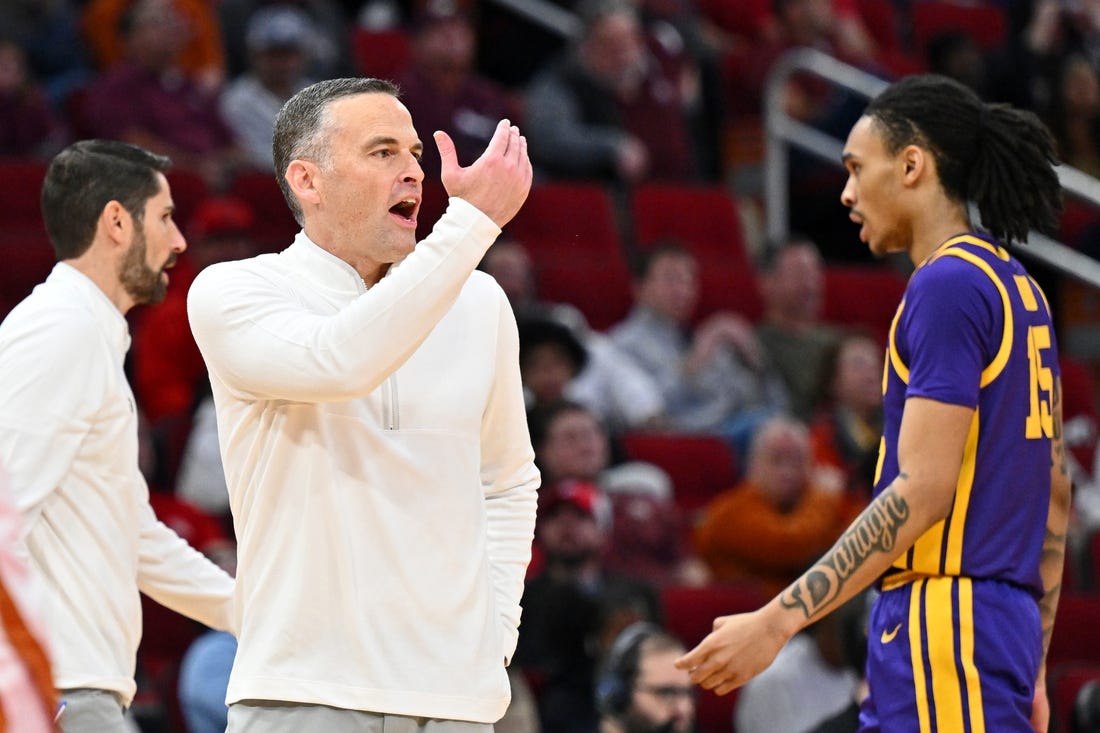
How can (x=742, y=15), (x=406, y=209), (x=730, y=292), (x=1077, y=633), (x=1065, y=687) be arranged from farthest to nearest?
(x=742, y=15)
(x=730, y=292)
(x=1077, y=633)
(x=1065, y=687)
(x=406, y=209)

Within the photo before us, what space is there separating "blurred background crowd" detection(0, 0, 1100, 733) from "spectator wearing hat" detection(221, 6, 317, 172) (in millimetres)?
22

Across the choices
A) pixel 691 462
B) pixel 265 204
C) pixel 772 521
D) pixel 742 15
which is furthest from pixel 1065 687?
pixel 742 15

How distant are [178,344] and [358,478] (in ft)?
16.1

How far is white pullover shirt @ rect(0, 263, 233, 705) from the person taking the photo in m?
3.88

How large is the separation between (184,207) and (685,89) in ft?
12.7

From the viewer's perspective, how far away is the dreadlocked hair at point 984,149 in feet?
12.3

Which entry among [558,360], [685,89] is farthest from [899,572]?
[685,89]

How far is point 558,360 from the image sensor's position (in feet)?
26.7

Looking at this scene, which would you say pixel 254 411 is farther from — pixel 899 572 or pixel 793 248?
pixel 793 248

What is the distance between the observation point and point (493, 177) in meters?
3.10

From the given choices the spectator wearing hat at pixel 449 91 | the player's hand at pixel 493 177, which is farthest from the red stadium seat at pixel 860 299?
the player's hand at pixel 493 177

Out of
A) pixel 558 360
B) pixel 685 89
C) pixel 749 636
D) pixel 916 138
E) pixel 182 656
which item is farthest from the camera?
pixel 685 89

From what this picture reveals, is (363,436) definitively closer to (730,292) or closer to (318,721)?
(318,721)

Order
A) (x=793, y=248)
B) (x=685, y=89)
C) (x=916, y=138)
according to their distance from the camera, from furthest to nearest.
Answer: (x=685, y=89) < (x=793, y=248) < (x=916, y=138)
